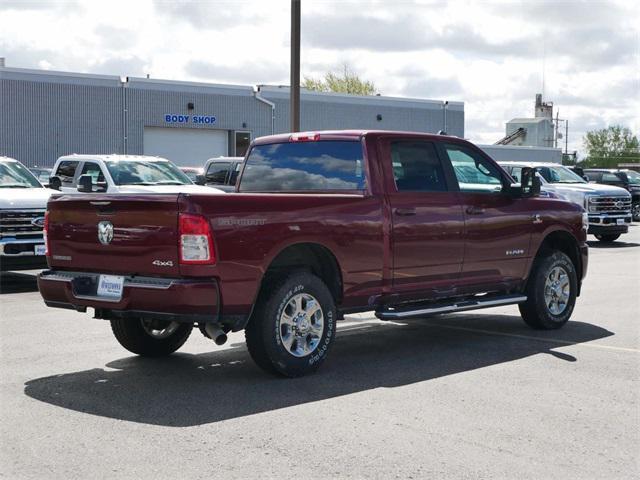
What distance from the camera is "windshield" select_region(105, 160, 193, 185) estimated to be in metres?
17.5

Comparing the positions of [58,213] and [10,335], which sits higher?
[58,213]

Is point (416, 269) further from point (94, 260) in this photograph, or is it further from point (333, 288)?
point (94, 260)

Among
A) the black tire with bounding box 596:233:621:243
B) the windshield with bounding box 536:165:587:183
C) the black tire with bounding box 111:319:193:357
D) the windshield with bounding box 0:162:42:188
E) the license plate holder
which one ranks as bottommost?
the black tire with bounding box 111:319:193:357

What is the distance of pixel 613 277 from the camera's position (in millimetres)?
15492

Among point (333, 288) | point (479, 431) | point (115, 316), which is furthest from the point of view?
point (333, 288)

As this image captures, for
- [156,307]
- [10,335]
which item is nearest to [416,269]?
[156,307]

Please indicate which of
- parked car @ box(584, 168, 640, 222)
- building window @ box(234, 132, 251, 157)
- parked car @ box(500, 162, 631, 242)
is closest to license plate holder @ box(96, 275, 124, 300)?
parked car @ box(500, 162, 631, 242)

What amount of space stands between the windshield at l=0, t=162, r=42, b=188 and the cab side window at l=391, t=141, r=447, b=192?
325 inches

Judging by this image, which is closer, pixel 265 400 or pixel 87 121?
pixel 265 400

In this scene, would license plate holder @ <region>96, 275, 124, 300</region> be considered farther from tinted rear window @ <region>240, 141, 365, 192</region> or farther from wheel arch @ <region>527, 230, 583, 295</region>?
wheel arch @ <region>527, 230, 583, 295</region>

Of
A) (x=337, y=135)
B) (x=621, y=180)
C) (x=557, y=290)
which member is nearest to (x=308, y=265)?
(x=337, y=135)

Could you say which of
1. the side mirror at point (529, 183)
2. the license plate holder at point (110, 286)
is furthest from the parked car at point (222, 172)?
the license plate holder at point (110, 286)

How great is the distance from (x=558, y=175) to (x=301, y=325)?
18.4 m

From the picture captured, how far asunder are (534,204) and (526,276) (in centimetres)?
74
